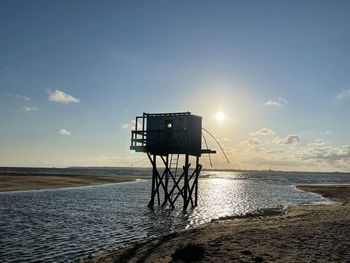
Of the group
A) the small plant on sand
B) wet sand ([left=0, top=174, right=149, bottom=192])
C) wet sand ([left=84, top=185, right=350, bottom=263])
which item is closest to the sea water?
wet sand ([left=84, top=185, right=350, bottom=263])

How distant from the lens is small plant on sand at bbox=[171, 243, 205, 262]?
40.5 ft

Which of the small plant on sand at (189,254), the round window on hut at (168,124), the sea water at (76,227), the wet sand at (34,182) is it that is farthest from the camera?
the wet sand at (34,182)

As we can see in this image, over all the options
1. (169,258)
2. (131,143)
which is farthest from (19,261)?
(131,143)

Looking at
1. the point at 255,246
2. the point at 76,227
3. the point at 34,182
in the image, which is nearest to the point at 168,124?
the point at 76,227

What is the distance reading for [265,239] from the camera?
14.9 meters

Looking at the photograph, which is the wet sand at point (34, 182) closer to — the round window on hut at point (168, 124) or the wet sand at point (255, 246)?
the round window on hut at point (168, 124)

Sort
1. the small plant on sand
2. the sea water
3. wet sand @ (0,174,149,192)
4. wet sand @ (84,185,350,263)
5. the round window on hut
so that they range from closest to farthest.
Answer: wet sand @ (84,185,350,263) → the small plant on sand → the sea water → the round window on hut → wet sand @ (0,174,149,192)

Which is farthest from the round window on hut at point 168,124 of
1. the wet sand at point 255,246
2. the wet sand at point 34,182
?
the wet sand at point 34,182

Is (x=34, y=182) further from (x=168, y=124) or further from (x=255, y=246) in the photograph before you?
(x=255, y=246)

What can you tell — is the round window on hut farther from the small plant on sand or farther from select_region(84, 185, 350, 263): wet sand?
the small plant on sand

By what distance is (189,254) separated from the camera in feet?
41.0

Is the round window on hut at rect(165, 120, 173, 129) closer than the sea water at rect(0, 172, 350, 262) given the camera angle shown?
No

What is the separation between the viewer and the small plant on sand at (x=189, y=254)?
40.5 feet

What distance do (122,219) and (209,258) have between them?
45.4ft
